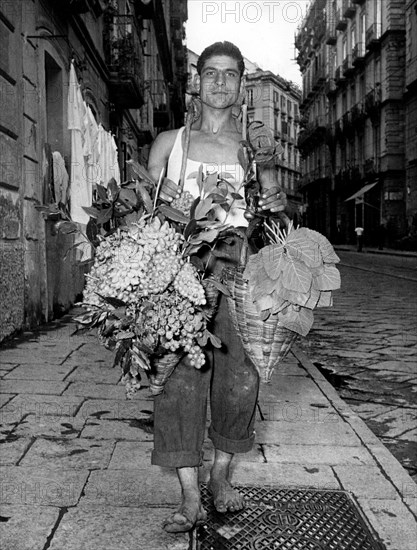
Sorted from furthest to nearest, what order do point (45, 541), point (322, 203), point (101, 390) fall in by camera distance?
point (322, 203)
point (101, 390)
point (45, 541)

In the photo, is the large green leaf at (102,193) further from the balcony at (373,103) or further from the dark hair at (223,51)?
the balcony at (373,103)

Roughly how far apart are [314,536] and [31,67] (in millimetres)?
5862

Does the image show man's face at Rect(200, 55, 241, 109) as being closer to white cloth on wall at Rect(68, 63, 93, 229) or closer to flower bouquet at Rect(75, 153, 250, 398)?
flower bouquet at Rect(75, 153, 250, 398)

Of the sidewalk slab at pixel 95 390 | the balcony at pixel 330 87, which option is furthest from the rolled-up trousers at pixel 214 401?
the balcony at pixel 330 87

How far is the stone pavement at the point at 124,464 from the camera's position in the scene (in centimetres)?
218

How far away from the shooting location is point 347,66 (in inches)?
1527

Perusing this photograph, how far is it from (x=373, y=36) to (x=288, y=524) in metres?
34.2

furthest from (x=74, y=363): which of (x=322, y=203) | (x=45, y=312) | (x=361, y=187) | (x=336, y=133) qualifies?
(x=322, y=203)

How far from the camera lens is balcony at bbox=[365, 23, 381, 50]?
32.0 meters

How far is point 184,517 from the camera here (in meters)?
2.14

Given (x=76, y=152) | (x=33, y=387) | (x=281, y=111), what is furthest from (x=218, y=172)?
(x=281, y=111)

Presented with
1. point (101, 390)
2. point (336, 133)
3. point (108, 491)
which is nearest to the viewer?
point (108, 491)

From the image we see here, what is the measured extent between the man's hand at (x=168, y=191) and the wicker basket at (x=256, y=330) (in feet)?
0.98

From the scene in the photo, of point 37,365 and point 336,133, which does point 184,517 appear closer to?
point 37,365
